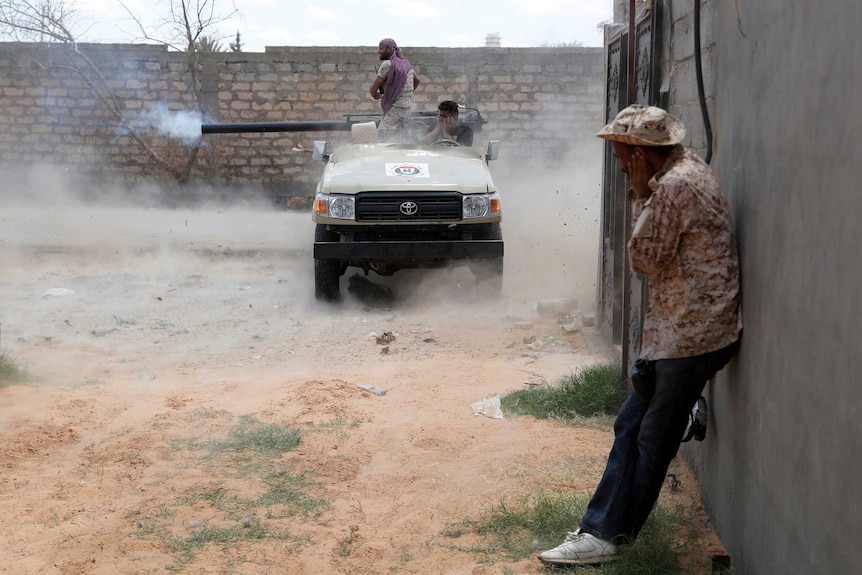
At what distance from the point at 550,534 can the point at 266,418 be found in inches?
92.4

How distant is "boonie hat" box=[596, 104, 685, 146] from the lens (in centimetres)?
340

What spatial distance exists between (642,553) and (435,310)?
19.1 ft

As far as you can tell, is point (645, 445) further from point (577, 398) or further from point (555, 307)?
point (555, 307)

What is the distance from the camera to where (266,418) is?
19.0 ft

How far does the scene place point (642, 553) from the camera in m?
3.58

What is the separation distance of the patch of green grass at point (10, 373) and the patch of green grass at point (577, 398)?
3260mm

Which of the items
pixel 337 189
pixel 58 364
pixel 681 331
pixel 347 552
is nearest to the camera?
pixel 681 331

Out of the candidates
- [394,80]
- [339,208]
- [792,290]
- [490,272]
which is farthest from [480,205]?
[792,290]

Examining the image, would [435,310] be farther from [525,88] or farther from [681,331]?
[525,88]

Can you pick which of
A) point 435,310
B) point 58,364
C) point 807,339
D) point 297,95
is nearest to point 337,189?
point 435,310

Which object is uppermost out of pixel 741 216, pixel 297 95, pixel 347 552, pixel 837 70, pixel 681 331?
pixel 297 95

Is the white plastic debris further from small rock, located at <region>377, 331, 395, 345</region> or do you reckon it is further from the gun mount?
the gun mount

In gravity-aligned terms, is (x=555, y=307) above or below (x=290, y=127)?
below

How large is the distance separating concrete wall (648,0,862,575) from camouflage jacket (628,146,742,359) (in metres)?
0.07
